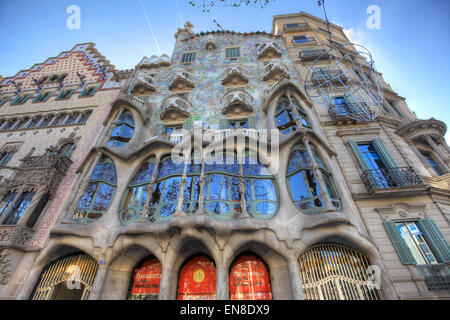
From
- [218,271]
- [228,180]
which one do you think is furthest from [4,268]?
[228,180]

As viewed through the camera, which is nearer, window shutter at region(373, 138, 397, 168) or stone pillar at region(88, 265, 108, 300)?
stone pillar at region(88, 265, 108, 300)

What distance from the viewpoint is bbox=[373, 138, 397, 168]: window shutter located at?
9961 mm

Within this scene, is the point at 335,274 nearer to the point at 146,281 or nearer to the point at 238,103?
the point at 146,281

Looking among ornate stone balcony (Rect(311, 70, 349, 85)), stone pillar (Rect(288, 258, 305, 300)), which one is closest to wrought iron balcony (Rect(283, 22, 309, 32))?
ornate stone balcony (Rect(311, 70, 349, 85))

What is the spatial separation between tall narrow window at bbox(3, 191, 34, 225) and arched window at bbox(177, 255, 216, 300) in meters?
9.68

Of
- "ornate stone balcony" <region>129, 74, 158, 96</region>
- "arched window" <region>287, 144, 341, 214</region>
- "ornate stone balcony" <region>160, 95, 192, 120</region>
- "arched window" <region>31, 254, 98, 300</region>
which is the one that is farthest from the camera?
"ornate stone balcony" <region>129, 74, 158, 96</region>

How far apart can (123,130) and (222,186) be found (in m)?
8.12

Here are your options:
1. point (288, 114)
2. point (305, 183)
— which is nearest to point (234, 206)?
point (305, 183)

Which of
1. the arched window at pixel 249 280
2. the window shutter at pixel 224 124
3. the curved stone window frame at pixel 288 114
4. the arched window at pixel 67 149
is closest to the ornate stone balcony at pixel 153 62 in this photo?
the arched window at pixel 67 149

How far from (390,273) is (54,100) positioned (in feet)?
87.4

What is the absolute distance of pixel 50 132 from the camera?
1545 cm

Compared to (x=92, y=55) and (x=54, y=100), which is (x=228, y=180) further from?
(x=92, y=55)

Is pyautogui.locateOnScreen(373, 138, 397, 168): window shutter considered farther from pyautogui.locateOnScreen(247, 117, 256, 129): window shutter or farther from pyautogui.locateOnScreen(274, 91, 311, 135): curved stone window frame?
pyautogui.locateOnScreen(247, 117, 256, 129): window shutter

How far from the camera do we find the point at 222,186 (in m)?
9.74
